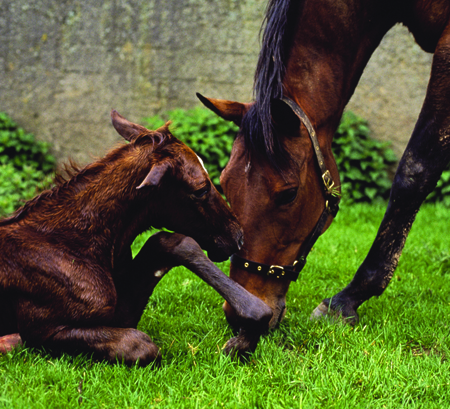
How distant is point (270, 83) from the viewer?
2854mm

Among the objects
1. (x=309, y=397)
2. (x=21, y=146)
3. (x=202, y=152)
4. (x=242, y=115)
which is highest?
(x=242, y=115)

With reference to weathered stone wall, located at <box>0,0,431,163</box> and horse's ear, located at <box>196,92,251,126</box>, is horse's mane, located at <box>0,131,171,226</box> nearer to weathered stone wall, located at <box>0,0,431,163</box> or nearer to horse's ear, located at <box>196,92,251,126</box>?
horse's ear, located at <box>196,92,251,126</box>

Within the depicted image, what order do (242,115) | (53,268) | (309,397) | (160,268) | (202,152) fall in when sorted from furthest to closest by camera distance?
(202,152), (242,115), (160,268), (53,268), (309,397)

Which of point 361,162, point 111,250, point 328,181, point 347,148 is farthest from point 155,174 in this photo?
point 361,162

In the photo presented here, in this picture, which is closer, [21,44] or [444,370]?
[444,370]

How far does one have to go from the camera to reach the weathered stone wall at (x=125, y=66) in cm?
768

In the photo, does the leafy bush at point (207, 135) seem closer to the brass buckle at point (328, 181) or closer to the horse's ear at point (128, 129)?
the brass buckle at point (328, 181)

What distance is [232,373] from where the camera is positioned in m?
2.29

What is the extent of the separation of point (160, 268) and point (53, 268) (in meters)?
0.51

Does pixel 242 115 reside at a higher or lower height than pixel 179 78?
higher

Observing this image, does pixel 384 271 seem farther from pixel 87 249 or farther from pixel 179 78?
pixel 179 78

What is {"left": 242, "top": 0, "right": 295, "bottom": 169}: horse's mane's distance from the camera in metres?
2.71

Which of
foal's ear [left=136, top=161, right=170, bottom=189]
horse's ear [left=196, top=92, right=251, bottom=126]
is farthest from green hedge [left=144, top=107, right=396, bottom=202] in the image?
foal's ear [left=136, top=161, right=170, bottom=189]

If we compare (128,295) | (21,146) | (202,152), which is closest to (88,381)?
(128,295)
